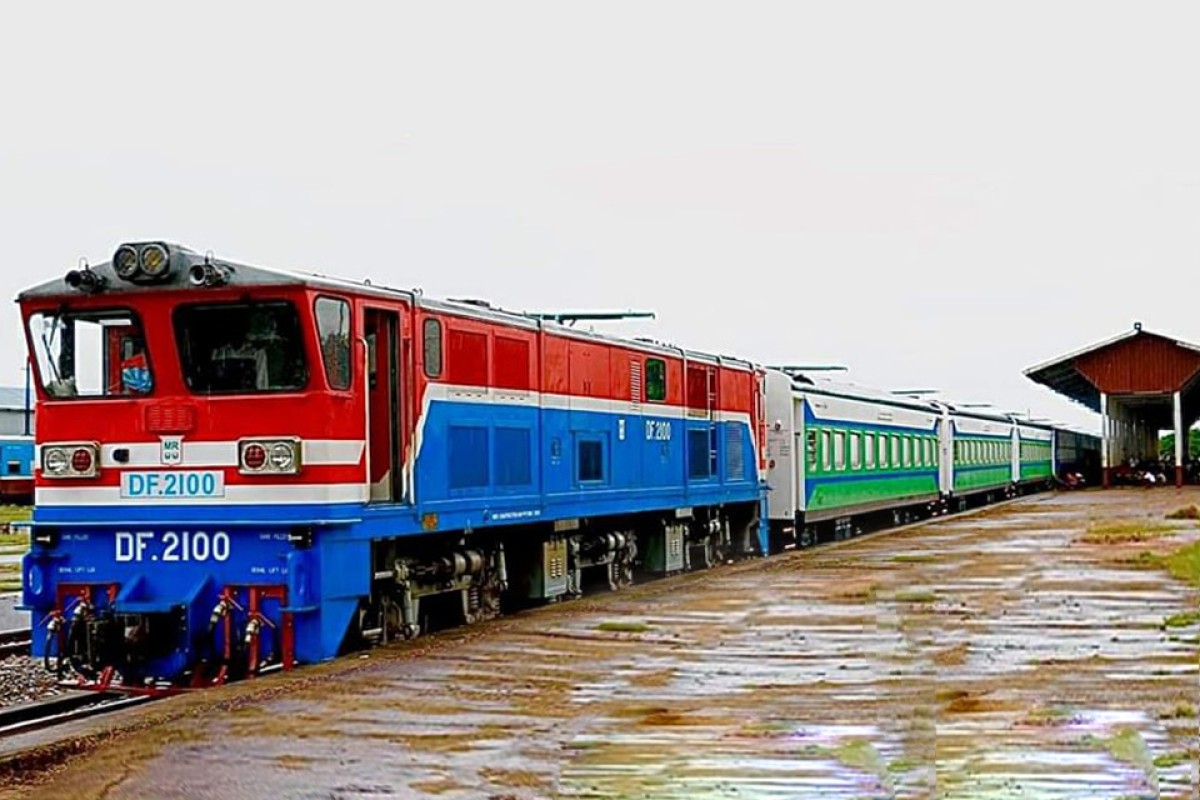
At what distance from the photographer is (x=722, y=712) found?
379 inches

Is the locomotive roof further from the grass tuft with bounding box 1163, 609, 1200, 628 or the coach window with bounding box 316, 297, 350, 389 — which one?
the grass tuft with bounding box 1163, 609, 1200, 628

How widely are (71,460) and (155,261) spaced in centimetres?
184

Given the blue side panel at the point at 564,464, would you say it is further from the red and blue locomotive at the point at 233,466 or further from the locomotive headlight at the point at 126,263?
the locomotive headlight at the point at 126,263

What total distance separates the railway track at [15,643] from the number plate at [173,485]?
4.71 meters

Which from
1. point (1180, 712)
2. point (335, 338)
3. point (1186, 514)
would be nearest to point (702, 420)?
point (335, 338)

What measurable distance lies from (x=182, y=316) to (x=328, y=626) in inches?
111

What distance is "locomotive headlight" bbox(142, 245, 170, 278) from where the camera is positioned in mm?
12875

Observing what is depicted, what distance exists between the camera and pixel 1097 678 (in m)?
10.7

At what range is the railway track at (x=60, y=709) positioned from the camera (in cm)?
1226

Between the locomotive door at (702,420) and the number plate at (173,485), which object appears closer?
the number plate at (173,485)

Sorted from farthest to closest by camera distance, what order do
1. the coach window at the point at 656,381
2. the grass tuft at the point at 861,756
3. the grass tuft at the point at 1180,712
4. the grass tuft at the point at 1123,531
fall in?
the grass tuft at the point at 1123,531, the coach window at the point at 656,381, the grass tuft at the point at 1180,712, the grass tuft at the point at 861,756

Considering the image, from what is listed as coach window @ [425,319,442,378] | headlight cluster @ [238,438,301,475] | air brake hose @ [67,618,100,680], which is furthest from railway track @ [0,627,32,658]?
coach window @ [425,319,442,378]

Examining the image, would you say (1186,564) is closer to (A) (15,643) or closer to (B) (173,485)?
(B) (173,485)

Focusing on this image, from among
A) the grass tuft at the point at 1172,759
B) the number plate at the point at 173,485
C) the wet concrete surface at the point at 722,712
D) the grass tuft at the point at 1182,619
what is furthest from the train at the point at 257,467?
the grass tuft at the point at 1172,759
